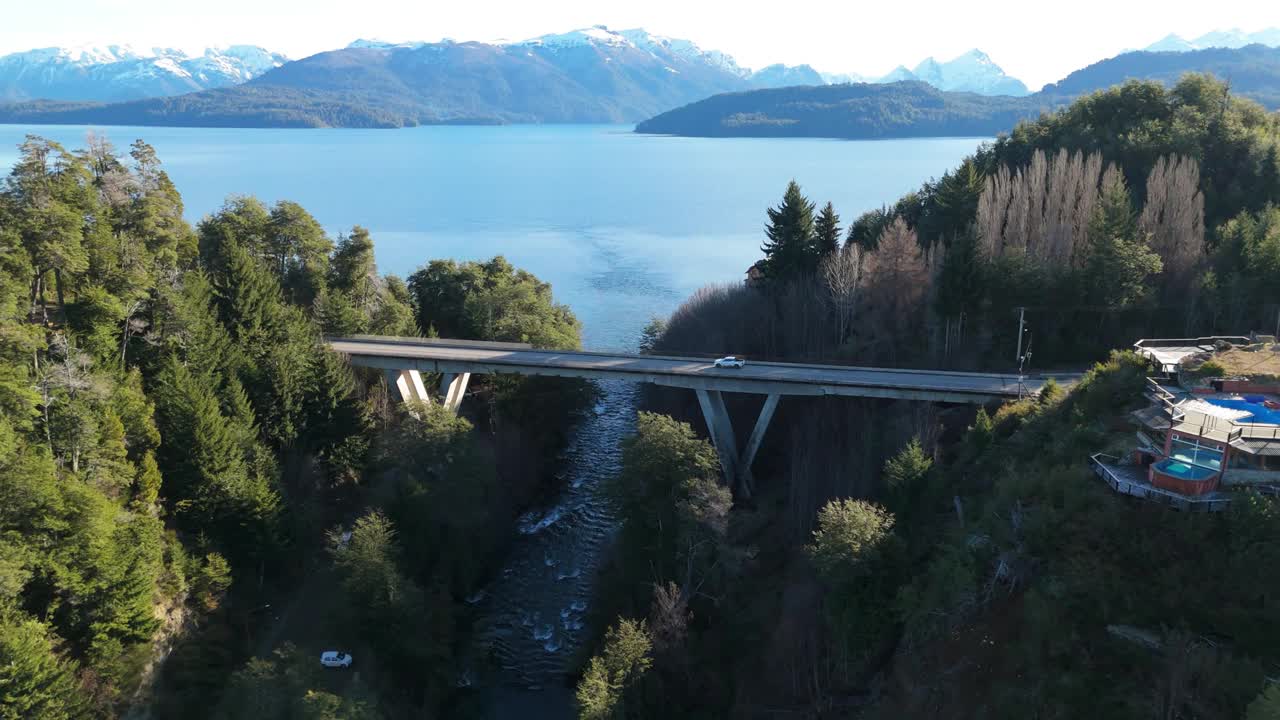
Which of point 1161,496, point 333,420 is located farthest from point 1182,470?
point 333,420

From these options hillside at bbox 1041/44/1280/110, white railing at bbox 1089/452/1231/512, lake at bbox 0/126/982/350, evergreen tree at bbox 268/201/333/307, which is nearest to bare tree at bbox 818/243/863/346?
lake at bbox 0/126/982/350

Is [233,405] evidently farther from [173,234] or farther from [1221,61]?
[1221,61]

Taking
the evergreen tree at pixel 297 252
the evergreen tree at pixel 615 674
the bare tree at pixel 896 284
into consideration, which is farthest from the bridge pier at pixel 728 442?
the evergreen tree at pixel 297 252

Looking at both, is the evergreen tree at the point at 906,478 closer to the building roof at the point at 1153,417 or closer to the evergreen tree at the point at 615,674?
the building roof at the point at 1153,417

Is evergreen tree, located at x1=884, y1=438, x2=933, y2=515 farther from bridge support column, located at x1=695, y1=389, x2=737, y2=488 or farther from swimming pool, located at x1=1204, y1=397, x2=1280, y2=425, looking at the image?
bridge support column, located at x1=695, y1=389, x2=737, y2=488

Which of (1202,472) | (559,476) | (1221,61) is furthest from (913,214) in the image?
(1221,61)

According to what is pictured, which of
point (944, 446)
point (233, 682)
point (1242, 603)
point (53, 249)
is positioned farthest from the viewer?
point (944, 446)

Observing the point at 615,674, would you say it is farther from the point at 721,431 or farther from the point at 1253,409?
the point at 1253,409
